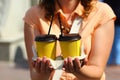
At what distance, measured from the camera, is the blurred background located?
342 inches

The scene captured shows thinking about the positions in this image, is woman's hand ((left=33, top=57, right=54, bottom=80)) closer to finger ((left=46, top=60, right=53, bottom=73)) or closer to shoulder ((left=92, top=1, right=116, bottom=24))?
finger ((left=46, top=60, right=53, bottom=73))

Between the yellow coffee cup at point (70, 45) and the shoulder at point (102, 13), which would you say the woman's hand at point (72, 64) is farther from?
the shoulder at point (102, 13)

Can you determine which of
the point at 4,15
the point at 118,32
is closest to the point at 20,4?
the point at 4,15

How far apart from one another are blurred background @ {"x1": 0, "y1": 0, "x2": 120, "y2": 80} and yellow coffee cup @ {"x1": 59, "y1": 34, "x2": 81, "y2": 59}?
6088 mm

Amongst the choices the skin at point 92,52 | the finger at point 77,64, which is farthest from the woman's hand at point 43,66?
the finger at point 77,64

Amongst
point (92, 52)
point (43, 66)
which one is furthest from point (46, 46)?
point (92, 52)

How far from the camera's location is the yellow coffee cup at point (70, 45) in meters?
2.12

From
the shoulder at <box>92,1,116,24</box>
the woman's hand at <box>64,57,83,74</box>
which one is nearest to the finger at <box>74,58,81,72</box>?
the woman's hand at <box>64,57,83,74</box>

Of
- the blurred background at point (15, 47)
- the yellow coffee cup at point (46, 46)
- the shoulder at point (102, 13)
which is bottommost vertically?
the blurred background at point (15, 47)

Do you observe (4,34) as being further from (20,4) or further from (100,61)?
(100,61)

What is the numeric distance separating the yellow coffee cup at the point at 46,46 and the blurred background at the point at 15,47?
6.09 meters

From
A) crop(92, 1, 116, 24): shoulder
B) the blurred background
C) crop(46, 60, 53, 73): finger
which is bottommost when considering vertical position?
the blurred background

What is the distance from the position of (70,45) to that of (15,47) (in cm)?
763

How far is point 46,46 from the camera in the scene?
2148 mm
